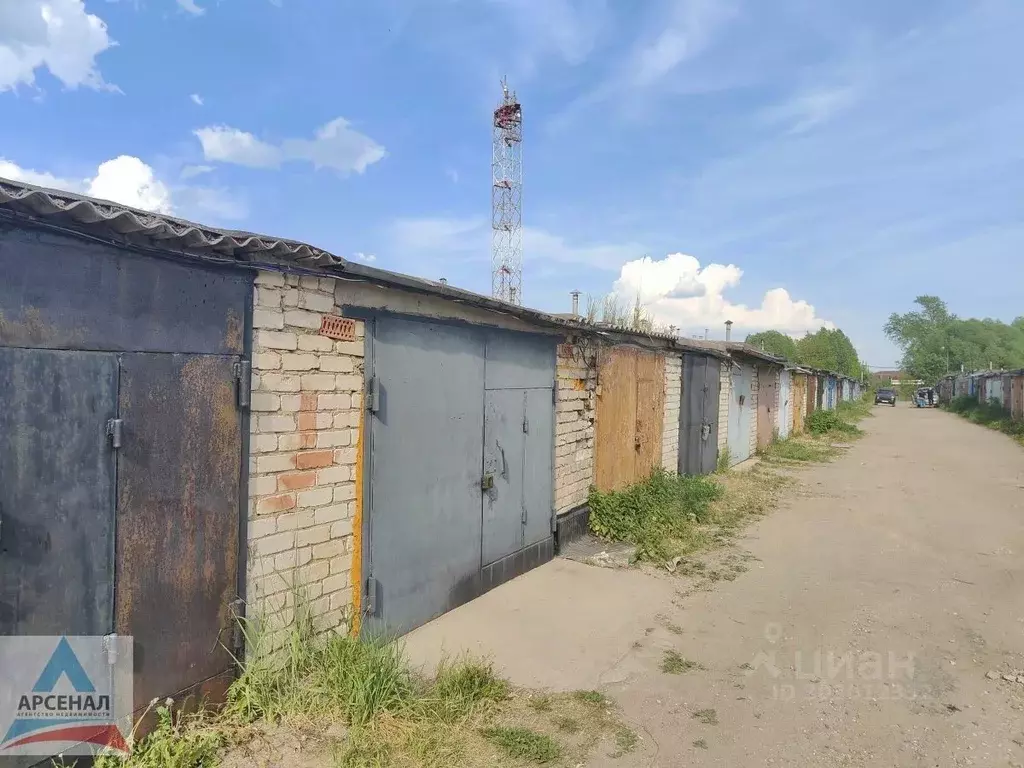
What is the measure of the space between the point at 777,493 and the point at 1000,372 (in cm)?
2602

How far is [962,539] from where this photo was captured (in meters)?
7.57

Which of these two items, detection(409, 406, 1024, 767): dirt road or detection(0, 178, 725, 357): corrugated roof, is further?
detection(409, 406, 1024, 767): dirt road

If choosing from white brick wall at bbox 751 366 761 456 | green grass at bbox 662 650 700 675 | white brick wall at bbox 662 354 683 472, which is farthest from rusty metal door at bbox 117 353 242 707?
white brick wall at bbox 751 366 761 456

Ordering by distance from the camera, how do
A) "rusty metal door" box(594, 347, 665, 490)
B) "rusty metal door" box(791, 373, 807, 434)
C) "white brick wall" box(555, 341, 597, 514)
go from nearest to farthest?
1. "white brick wall" box(555, 341, 597, 514)
2. "rusty metal door" box(594, 347, 665, 490)
3. "rusty metal door" box(791, 373, 807, 434)

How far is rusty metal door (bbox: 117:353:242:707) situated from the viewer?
2848mm

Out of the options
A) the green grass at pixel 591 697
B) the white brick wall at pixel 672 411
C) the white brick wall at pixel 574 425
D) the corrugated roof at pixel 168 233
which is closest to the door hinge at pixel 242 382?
the corrugated roof at pixel 168 233

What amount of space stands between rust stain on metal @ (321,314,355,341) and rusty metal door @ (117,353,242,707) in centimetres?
66

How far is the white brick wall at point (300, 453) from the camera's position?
3.41 metres

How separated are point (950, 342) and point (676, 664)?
72.0m

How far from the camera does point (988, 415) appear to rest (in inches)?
1091

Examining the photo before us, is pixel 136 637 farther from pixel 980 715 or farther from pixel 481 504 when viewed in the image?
pixel 980 715

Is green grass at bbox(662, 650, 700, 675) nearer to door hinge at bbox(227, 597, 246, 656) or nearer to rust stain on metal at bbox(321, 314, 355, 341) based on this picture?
door hinge at bbox(227, 597, 246, 656)

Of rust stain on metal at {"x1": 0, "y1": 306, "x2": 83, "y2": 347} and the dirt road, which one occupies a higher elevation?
rust stain on metal at {"x1": 0, "y1": 306, "x2": 83, "y2": 347}

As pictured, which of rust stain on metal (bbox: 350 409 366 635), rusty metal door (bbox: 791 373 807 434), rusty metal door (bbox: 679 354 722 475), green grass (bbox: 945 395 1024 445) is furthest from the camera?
green grass (bbox: 945 395 1024 445)
